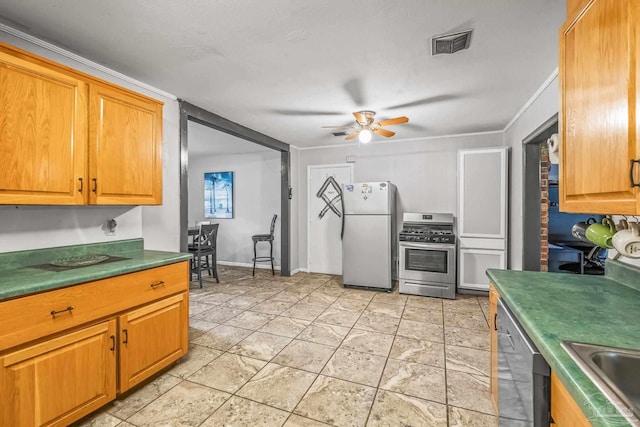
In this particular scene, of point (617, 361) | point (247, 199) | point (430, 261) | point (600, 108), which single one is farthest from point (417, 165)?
point (617, 361)

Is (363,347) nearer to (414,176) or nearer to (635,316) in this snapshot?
(635,316)

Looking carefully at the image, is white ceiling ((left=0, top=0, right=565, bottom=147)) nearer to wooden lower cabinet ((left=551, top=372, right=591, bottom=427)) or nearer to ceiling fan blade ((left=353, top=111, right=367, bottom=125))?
ceiling fan blade ((left=353, top=111, right=367, bottom=125))

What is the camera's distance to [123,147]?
2.04 meters

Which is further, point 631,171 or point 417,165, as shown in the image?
point 417,165

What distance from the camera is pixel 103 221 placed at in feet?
7.44

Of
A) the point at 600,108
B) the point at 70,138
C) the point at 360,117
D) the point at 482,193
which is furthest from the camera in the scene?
the point at 482,193

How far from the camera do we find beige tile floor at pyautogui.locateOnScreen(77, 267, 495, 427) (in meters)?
1.71

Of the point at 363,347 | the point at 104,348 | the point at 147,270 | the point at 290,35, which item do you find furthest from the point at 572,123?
the point at 104,348

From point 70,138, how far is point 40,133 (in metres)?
0.14

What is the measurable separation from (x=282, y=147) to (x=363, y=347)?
11.2 feet

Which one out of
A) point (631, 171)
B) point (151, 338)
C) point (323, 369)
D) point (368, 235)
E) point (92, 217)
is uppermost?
point (631, 171)

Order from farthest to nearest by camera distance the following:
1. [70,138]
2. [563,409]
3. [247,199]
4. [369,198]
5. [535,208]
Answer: [247,199]
[369,198]
[535,208]
[70,138]
[563,409]

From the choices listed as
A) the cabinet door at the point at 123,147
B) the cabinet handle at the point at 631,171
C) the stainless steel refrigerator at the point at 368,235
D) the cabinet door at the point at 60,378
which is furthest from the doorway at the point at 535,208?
the cabinet door at the point at 60,378

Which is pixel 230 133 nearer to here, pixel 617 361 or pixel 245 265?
pixel 245 265
